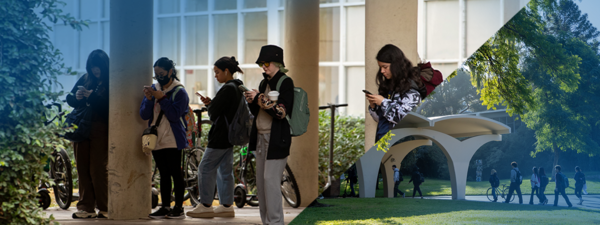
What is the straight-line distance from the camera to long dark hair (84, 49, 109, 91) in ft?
14.4

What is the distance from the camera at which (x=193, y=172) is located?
511 cm

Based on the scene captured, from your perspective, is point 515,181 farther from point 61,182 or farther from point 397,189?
point 61,182

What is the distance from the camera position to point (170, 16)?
977 centimetres

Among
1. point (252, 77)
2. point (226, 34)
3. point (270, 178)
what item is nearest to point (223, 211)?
point (270, 178)

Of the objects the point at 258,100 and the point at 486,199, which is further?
the point at 258,100

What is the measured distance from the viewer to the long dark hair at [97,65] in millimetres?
4400

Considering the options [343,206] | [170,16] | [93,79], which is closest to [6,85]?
[93,79]

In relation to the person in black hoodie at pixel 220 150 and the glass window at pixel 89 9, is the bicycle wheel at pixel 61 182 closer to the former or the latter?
the person in black hoodie at pixel 220 150

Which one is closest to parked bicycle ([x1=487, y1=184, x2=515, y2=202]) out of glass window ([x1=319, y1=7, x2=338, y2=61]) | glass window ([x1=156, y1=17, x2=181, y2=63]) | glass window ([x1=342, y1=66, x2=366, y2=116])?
glass window ([x1=342, y1=66, x2=366, y2=116])

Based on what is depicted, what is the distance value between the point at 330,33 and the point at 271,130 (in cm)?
564

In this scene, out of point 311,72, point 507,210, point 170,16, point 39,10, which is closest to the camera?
point 507,210

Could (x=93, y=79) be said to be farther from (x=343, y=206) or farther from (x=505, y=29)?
(x=505, y=29)

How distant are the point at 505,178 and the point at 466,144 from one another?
284 millimetres

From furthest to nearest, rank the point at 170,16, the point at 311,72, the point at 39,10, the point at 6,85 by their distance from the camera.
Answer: the point at 170,16
the point at 311,72
the point at 39,10
the point at 6,85
